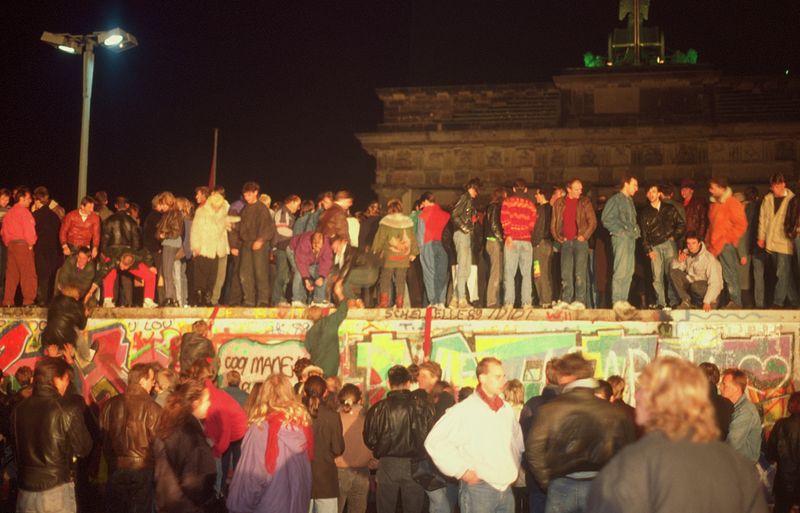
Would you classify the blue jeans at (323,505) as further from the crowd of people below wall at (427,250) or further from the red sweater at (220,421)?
the crowd of people below wall at (427,250)

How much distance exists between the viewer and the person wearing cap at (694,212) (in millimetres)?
14906

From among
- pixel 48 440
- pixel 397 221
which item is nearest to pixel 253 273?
pixel 397 221

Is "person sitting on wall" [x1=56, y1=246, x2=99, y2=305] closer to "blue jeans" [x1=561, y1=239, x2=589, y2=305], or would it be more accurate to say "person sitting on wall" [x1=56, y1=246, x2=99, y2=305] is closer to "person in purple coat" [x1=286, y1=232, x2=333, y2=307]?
"person in purple coat" [x1=286, y1=232, x2=333, y2=307]

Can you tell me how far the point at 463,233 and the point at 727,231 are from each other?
4235mm

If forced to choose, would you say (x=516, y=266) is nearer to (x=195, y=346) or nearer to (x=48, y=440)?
(x=195, y=346)

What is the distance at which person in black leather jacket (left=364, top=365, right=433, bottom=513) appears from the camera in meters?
9.60

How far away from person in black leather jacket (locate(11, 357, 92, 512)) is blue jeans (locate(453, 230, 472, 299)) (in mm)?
8123

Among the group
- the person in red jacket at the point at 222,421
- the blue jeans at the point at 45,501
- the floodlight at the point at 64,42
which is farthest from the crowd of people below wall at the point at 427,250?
the blue jeans at the point at 45,501

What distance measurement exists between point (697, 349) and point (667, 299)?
3.82ft

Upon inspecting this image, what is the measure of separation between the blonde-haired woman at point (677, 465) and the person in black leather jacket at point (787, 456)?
6.22m

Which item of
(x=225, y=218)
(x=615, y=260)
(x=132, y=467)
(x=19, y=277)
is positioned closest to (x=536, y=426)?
(x=132, y=467)

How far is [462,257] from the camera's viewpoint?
1566 cm

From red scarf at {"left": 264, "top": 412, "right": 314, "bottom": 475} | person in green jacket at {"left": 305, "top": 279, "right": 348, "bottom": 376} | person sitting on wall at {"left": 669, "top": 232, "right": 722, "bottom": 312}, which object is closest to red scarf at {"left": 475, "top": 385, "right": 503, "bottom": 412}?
red scarf at {"left": 264, "top": 412, "right": 314, "bottom": 475}

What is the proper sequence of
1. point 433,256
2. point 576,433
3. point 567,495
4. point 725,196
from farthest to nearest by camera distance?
Answer: point 433,256
point 725,196
point 567,495
point 576,433
